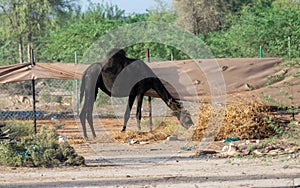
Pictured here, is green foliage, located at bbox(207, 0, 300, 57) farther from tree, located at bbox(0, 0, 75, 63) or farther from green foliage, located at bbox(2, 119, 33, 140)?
tree, located at bbox(0, 0, 75, 63)

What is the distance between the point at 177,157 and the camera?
10.7m

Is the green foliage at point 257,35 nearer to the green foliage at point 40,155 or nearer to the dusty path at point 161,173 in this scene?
the dusty path at point 161,173

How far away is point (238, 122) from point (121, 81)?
284 cm

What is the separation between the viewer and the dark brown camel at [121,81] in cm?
1368

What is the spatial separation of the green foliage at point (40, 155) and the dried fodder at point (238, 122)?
12.9 feet

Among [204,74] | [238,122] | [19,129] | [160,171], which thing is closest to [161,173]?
[160,171]

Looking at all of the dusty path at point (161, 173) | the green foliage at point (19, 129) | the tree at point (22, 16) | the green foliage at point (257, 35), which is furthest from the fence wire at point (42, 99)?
the dusty path at point (161, 173)

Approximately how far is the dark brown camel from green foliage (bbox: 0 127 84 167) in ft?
11.6

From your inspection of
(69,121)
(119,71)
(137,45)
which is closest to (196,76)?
Answer: (119,71)

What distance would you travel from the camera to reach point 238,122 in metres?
12.8

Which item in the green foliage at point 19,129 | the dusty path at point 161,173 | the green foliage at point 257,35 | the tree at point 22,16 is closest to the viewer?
the dusty path at point 161,173

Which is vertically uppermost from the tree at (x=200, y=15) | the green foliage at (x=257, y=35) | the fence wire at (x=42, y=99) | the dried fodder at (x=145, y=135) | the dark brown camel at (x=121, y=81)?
the tree at (x=200, y=15)

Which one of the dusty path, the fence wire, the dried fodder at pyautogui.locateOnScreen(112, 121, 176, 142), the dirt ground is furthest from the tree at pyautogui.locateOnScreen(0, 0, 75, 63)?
the dusty path

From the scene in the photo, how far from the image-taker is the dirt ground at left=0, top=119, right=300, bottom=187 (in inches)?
314
